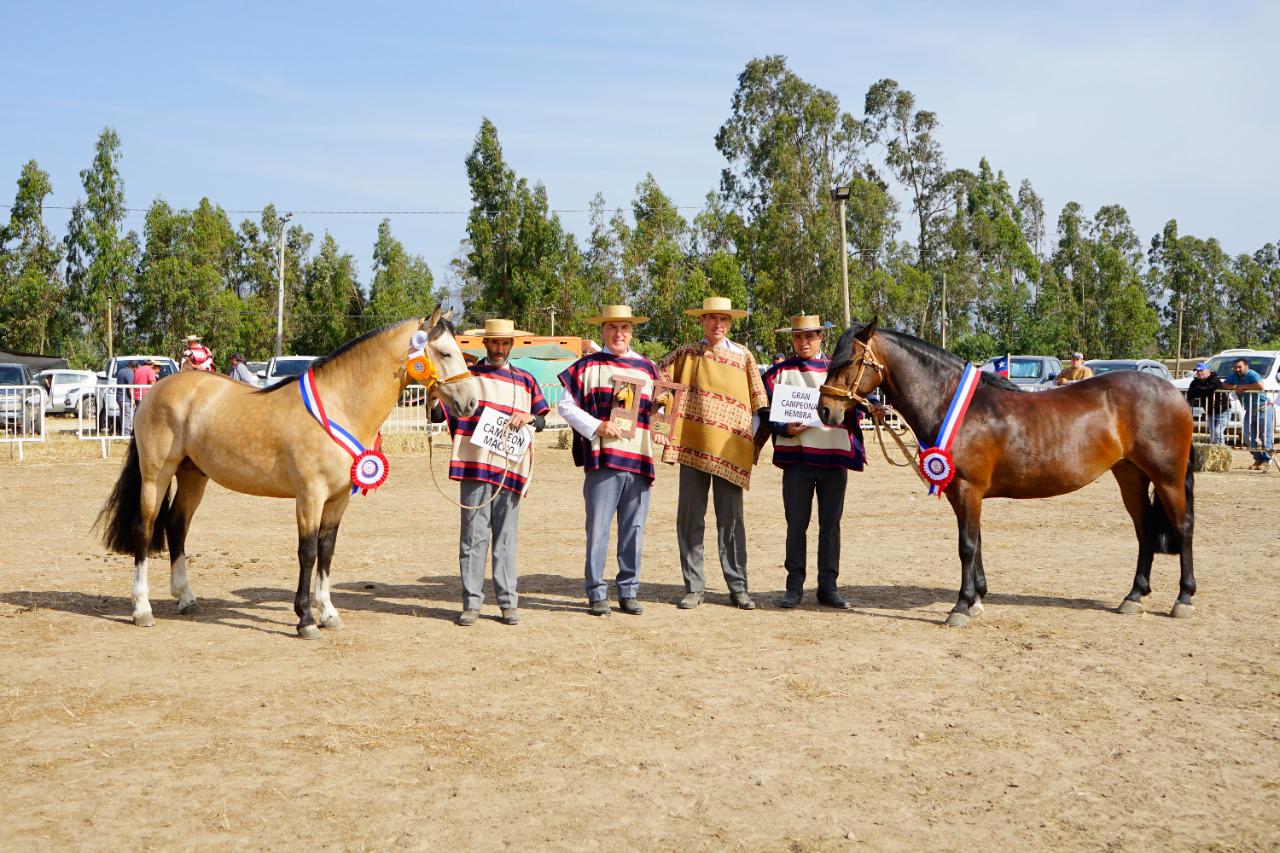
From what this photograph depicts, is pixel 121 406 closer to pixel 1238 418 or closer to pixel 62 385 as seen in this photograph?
pixel 62 385

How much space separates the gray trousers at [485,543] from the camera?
7.44 m

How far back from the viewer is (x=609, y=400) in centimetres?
765

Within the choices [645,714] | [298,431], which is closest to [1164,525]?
[645,714]

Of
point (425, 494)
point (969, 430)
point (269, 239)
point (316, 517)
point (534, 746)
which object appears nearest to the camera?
point (534, 746)

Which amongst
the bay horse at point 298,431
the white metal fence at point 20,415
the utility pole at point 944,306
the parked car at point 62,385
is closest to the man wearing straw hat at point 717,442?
the bay horse at point 298,431

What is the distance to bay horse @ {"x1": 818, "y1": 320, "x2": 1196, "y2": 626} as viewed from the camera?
7504 millimetres

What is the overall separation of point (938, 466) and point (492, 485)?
3.02 metres

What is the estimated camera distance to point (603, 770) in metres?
4.64

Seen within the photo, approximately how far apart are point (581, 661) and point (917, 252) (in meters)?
56.1

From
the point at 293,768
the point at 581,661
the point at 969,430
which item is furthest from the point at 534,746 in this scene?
the point at 969,430

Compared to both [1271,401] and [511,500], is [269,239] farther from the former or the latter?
[511,500]

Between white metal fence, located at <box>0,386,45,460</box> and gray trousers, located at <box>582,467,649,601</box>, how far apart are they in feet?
49.2

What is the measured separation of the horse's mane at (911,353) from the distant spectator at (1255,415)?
40.6 ft

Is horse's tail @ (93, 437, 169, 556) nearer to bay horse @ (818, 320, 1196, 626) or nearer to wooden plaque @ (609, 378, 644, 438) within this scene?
wooden plaque @ (609, 378, 644, 438)
